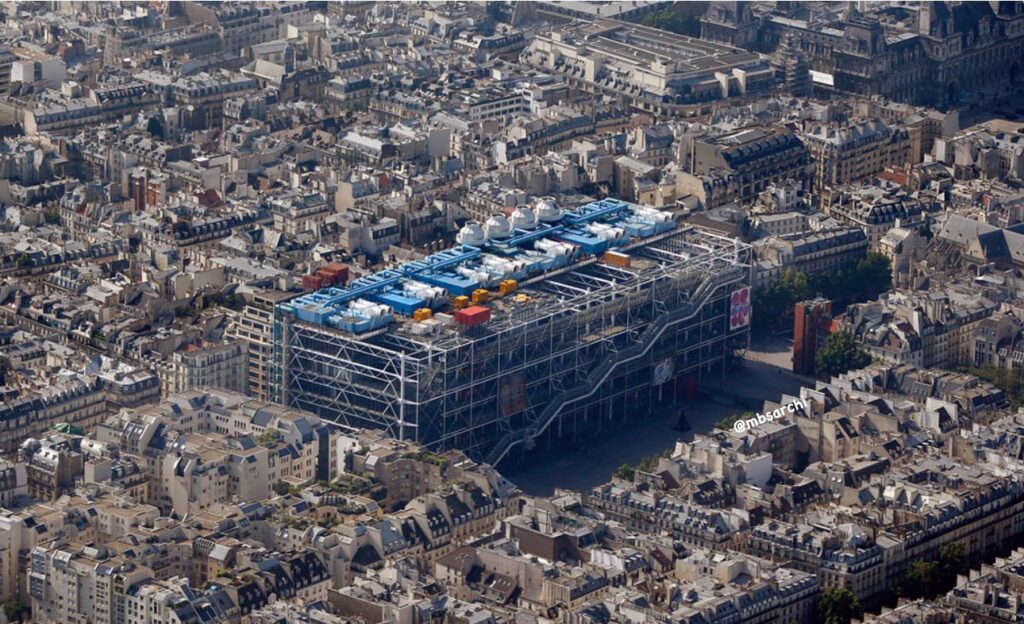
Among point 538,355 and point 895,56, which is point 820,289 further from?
point 895,56

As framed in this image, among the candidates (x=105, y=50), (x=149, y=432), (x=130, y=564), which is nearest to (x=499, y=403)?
(x=149, y=432)

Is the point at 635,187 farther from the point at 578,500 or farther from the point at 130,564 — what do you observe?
the point at 130,564

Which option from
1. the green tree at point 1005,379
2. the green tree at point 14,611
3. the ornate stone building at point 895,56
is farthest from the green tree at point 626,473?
the ornate stone building at point 895,56

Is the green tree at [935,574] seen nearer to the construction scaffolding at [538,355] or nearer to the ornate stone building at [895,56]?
the construction scaffolding at [538,355]

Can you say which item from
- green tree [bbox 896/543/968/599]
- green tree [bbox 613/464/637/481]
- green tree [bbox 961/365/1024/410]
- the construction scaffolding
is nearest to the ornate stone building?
the construction scaffolding

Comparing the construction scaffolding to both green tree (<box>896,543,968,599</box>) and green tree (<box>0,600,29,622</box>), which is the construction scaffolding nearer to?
green tree (<box>0,600,29,622</box>)

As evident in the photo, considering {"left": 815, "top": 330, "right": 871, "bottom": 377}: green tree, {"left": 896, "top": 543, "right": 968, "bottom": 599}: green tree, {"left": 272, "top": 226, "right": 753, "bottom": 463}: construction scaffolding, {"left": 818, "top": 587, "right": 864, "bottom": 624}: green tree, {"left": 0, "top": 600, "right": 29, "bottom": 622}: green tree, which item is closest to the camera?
{"left": 818, "top": 587, "right": 864, "bottom": 624}: green tree
